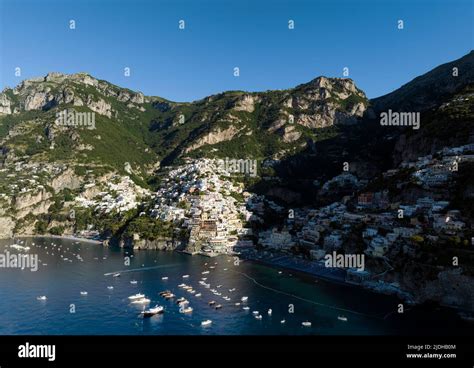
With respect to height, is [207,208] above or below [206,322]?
above

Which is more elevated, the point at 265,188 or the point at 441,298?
the point at 265,188

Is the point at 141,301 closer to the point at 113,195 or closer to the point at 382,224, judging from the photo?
the point at 382,224

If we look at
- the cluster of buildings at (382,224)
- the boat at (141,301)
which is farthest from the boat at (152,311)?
the cluster of buildings at (382,224)

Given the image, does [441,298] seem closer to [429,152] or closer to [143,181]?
[429,152]

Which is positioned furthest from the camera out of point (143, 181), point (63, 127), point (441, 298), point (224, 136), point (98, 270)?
point (224, 136)

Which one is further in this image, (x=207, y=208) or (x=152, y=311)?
(x=207, y=208)

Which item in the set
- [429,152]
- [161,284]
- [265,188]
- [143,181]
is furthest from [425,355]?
[143,181]

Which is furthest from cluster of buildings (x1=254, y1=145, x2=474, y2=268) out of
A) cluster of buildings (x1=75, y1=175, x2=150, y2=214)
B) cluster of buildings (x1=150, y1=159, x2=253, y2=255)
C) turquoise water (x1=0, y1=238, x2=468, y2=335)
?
cluster of buildings (x1=75, y1=175, x2=150, y2=214)

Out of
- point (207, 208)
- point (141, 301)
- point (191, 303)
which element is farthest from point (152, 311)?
point (207, 208)
